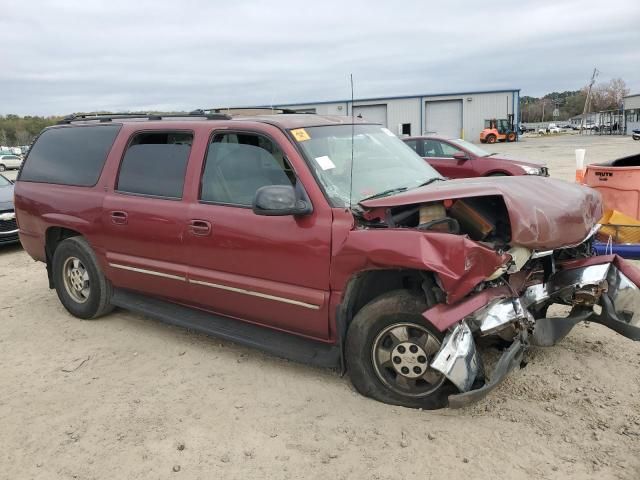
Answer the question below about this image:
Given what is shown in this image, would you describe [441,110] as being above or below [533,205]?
above

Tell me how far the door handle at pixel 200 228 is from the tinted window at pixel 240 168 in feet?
0.60

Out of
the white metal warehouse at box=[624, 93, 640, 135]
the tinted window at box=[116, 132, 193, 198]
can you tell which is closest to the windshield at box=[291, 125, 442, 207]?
the tinted window at box=[116, 132, 193, 198]

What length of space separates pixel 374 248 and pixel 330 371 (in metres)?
1.22

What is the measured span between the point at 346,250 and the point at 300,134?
1011mm

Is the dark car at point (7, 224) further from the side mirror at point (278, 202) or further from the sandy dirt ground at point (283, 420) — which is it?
the side mirror at point (278, 202)

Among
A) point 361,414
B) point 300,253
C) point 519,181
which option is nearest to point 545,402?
point 361,414

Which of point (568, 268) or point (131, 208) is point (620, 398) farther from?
point (131, 208)

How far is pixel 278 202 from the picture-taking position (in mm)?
3453

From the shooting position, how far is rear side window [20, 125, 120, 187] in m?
5.05

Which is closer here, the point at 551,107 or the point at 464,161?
the point at 464,161

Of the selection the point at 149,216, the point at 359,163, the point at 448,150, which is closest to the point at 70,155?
the point at 149,216

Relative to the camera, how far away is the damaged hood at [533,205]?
3244 millimetres

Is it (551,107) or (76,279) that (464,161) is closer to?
(76,279)

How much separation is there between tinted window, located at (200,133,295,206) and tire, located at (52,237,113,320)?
1672mm
